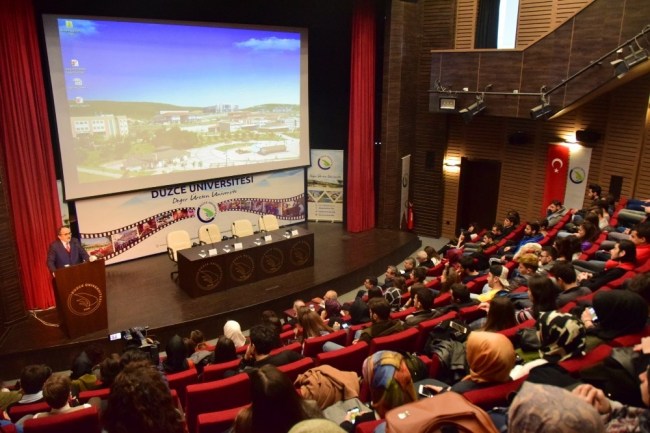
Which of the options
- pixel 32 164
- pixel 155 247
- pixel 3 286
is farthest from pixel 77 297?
pixel 155 247

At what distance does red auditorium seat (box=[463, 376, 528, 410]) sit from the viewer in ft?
7.85

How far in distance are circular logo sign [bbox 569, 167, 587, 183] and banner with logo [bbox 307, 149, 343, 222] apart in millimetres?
4386

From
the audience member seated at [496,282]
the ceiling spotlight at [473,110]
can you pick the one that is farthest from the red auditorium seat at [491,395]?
the ceiling spotlight at [473,110]

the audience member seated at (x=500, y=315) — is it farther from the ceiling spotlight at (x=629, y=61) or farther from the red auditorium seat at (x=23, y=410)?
the ceiling spotlight at (x=629, y=61)

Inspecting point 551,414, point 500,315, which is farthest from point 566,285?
point 551,414

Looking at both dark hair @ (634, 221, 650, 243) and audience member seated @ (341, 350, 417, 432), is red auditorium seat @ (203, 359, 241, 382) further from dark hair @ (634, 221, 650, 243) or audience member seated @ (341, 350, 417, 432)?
dark hair @ (634, 221, 650, 243)

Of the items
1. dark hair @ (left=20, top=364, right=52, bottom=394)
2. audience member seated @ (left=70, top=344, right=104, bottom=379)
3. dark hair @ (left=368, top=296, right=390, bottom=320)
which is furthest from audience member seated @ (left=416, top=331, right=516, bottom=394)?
audience member seated @ (left=70, top=344, right=104, bottom=379)

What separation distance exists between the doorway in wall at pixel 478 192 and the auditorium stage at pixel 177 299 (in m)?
1.67

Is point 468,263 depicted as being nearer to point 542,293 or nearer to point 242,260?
point 542,293

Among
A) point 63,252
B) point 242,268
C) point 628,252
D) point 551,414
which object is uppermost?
point 551,414

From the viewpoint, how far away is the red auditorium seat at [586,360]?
2484 mm

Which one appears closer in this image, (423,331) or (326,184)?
(423,331)

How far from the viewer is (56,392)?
310 cm

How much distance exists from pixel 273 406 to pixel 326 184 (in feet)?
29.8
